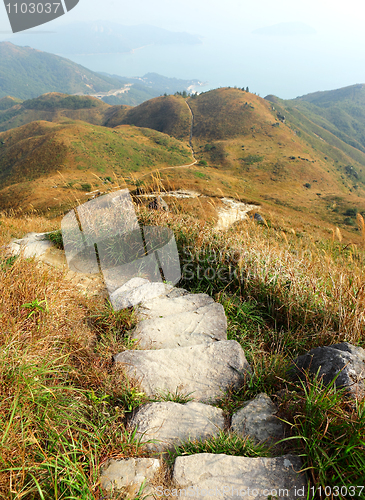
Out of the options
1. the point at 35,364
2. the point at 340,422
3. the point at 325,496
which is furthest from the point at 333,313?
the point at 35,364

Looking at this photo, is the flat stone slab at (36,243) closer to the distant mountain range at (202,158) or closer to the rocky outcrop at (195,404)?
the rocky outcrop at (195,404)

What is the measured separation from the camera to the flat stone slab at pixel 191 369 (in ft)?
8.34

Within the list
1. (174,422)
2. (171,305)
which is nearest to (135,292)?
(171,305)

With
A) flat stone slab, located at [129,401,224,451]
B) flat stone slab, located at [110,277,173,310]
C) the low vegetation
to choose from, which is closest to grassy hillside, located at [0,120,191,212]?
flat stone slab, located at [110,277,173,310]

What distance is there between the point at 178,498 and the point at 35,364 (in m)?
1.30

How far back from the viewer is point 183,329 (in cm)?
341

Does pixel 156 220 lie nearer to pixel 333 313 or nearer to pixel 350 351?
pixel 333 313

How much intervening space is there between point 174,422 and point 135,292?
6.50 ft

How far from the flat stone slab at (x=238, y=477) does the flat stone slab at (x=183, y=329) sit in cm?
137

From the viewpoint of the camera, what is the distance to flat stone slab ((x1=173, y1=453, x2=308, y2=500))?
5.49ft

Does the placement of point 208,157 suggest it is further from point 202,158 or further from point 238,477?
point 238,477

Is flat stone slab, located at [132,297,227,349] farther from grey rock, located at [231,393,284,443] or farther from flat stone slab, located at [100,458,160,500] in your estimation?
flat stone slab, located at [100,458,160,500]

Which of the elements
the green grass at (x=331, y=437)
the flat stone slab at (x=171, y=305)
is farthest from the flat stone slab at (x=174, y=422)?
the flat stone slab at (x=171, y=305)

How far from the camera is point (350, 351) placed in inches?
102
